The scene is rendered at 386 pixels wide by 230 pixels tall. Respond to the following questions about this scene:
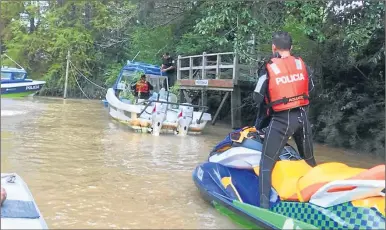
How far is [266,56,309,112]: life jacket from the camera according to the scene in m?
4.04

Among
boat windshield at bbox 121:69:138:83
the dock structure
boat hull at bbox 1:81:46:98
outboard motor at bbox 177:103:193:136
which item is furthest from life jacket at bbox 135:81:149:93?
boat hull at bbox 1:81:46:98

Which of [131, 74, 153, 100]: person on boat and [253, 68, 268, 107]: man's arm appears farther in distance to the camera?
[131, 74, 153, 100]: person on boat

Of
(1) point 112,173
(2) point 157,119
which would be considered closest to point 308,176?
(1) point 112,173

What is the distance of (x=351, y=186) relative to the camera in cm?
340

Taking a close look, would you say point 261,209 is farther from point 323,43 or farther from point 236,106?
point 236,106

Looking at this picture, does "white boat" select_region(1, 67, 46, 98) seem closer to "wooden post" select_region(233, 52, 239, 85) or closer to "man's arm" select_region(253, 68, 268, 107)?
"wooden post" select_region(233, 52, 239, 85)

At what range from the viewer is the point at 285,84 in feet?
13.3

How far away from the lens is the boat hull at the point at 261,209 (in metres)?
3.35

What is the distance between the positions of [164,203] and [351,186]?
2060 millimetres

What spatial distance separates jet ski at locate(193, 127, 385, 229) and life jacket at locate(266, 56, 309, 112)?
494mm

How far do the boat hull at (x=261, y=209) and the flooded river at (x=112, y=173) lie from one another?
0.65ft

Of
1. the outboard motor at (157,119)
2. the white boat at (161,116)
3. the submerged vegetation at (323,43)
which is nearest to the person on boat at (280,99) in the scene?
the submerged vegetation at (323,43)

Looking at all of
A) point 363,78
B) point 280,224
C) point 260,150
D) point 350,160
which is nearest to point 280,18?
point 363,78

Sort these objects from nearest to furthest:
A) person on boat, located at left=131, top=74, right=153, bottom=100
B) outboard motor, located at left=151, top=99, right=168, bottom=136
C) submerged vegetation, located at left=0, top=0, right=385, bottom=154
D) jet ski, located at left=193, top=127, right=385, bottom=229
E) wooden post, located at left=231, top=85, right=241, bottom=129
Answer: jet ski, located at left=193, top=127, right=385, bottom=229
submerged vegetation, located at left=0, top=0, right=385, bottom=154
outboard motor, located at left=151, top=99, right=168, bottom=136
person on boat, located at left=131, top=74, right=153, bottom=100
wooden post, located at left=231, top=85, right=241, bottom=129
